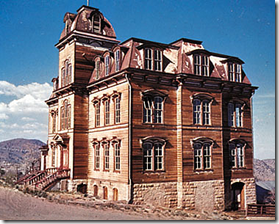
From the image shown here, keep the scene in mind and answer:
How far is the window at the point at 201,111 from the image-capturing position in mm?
27312

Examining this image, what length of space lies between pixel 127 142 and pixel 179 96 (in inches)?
217

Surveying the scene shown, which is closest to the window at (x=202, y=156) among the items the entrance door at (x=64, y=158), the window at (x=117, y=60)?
the window at (x=117, y=60)

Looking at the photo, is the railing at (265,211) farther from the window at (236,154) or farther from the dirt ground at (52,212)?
the dirt ground at (52,212)

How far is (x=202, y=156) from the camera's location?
1068 inches

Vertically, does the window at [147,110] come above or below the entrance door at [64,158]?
above

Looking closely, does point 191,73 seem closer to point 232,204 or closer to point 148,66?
point 148,66

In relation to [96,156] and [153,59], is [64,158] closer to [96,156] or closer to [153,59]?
[96,156]

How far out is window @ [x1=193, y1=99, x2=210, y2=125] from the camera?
27.3 meters

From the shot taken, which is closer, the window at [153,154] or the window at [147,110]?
the window at [153,154]

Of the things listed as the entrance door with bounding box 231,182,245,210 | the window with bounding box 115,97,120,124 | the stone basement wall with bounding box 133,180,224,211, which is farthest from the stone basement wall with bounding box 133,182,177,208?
the entrance door with bounding box 231,182,245,210

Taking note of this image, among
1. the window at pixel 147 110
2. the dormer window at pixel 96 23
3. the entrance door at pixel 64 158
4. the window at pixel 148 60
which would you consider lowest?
the entrance door at pixel 64 158

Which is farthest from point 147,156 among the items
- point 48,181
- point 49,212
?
point 48,181

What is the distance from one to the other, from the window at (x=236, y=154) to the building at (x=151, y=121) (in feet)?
0.28

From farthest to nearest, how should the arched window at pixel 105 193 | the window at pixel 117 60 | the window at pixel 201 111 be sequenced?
the window at pixel 201 111, the window at pixel 117 60, the arched window at pixel 105 193
